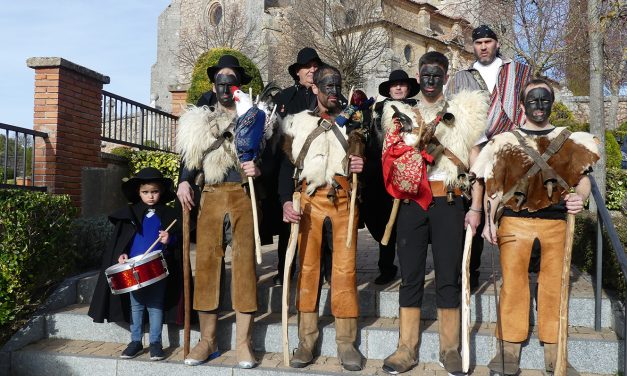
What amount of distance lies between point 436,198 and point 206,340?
2225mm

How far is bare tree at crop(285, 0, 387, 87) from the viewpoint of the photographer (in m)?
24.4

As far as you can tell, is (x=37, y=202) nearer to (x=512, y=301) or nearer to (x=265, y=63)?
(x=512, y=301)

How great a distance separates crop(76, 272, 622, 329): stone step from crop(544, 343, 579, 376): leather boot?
2.00ft

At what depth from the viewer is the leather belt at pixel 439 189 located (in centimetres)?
412

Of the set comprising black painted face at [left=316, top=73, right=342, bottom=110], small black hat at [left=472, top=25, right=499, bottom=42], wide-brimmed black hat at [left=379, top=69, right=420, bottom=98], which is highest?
small black hat at [left=472, top=25, right=499, bottom=42]

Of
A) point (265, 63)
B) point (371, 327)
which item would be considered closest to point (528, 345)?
point (371, 327)

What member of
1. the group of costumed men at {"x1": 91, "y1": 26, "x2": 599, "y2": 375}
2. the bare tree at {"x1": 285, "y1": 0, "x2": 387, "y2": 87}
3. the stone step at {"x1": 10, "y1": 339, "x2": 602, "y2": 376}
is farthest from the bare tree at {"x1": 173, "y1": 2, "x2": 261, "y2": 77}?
the stone step at {"x1": 10, "y1": 339, "x2": 602, "y2": 376}

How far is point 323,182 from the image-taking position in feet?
14.1

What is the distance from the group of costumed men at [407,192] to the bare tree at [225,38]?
30.6m

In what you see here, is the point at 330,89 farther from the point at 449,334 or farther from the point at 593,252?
the point at 593,252

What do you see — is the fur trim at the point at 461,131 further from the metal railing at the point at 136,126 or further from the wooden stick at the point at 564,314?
the metal railing at the point at 136,126

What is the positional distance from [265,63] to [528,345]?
102ft

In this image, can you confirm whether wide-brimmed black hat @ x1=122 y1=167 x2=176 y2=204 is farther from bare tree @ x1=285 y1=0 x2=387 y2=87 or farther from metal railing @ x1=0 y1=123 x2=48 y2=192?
bare tree @ x1=285 y1=0 x2=387 y2=87

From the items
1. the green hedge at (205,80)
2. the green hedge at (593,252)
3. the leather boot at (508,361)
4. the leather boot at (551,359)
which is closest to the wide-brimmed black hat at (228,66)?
the leather boot at (508,361)
